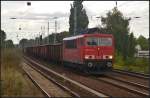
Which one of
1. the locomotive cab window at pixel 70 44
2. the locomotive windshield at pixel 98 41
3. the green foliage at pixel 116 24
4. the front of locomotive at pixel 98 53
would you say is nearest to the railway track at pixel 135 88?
the front of locomotive at pixel 98 53

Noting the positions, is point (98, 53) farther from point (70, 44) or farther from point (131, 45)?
point (131, 45)

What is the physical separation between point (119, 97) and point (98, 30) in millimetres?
13296

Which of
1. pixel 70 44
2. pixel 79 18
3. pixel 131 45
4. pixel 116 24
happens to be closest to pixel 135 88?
pixel 70 44

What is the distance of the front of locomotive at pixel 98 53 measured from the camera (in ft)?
93.8

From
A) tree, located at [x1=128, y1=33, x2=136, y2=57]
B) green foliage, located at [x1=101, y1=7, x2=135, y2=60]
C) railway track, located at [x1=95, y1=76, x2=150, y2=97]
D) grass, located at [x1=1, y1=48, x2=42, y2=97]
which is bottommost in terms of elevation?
railway track, located at [x1=95, y1=76, x2=150, y2=97]

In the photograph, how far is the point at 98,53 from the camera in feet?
94.9

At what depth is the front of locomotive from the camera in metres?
28.6

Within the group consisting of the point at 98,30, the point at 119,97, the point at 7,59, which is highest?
the point at 98,30

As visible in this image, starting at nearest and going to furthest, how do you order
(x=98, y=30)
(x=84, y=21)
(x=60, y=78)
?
(x=60, y=78) → (x=98, y=30) → (x=84, y=21)

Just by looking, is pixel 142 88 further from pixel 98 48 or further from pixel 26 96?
pixel 98 48

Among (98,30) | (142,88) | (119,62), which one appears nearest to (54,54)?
(119,62)

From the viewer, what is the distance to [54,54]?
4650cm

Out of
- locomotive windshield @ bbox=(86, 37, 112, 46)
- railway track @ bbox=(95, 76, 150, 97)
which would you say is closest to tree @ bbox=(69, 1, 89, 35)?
locomotive windshield @ bbox=(86, 37, 112, 46)

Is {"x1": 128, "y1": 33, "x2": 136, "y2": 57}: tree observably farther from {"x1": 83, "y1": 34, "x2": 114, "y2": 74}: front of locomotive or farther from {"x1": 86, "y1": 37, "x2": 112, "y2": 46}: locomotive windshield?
{"x1": 83, "y1": 34, "x2": 114, "y2": 74}: front of locomotive
